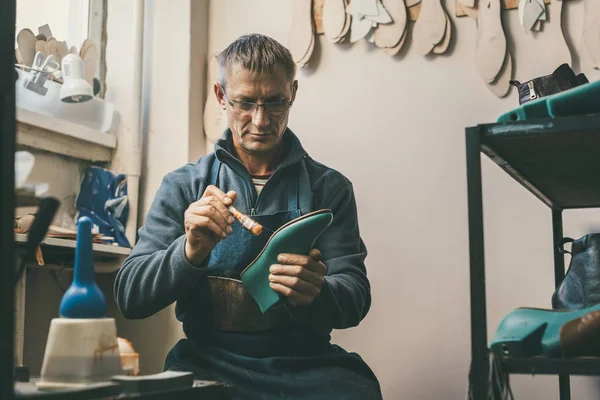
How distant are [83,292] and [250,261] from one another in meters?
0.79

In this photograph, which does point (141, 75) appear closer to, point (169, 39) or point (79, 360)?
point (169, 39)

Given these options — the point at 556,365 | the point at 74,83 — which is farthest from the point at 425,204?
the point at 556,365

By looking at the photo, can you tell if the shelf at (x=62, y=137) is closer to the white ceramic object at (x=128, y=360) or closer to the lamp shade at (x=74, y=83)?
the lamp shade at (x=74, y=83)

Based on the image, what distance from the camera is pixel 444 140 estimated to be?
94.4 inches

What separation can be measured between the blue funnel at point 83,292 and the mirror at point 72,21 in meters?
1.59

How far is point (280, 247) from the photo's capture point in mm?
1571

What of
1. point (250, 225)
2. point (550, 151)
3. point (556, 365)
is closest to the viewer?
point (556, 365)

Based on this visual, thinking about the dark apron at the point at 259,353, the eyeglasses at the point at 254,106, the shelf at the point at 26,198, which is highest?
the eyeglasses at the point at 254,106

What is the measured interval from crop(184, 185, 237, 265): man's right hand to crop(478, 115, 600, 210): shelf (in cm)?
57

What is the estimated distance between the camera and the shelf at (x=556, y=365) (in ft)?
3.52

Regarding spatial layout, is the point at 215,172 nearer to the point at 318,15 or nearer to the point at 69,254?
the point at 69,254

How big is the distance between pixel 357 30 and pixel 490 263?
91cm

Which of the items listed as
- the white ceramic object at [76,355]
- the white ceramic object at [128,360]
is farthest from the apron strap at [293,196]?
the white ceramic object at [76,355]

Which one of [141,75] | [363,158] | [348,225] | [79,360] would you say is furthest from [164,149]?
[79,360]
